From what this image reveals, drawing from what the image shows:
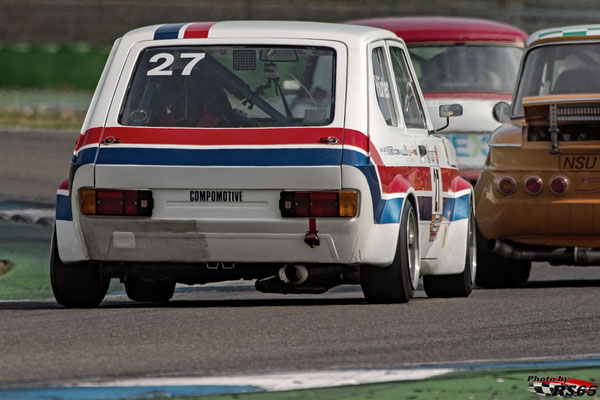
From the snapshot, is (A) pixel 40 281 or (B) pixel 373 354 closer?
(B) pixel 373 354

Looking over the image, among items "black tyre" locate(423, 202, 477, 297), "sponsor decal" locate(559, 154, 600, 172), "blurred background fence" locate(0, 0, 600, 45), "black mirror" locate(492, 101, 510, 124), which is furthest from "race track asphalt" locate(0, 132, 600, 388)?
"blurred background fence" locate(0, 0, 600, 45)

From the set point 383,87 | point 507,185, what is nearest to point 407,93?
point 383,87

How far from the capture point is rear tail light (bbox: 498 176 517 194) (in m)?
10.6

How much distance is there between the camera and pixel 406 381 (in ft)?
19.2

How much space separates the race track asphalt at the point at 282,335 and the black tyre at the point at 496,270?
0.94 metres

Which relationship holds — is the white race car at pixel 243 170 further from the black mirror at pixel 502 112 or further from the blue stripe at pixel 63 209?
the black mirror at pixel 502 112

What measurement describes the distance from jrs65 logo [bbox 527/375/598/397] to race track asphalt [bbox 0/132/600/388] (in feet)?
1.95

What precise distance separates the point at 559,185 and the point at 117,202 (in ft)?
11.0

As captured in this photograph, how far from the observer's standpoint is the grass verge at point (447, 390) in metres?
5.50

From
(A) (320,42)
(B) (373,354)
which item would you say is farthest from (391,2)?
(B) (373,354)

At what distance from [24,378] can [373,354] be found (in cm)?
155

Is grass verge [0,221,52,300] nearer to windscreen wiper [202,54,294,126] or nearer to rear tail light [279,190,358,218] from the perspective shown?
windscreen wiper [202,54,294,126]

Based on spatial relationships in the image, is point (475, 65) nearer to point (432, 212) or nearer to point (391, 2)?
point (432, 212)

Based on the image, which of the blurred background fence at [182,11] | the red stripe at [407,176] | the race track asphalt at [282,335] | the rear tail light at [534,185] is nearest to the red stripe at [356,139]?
the red stripe at [407,176]
